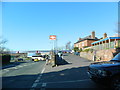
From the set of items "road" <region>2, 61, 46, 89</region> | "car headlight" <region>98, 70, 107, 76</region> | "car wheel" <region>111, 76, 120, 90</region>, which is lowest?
"road" <region>2, 61, 46, 89</region>

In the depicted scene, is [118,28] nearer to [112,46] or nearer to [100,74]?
[112,46]

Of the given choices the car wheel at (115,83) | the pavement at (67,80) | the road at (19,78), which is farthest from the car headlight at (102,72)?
the road at (19,78)

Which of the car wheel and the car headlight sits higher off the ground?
the car headlight

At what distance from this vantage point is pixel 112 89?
Answer: 517 centimetres

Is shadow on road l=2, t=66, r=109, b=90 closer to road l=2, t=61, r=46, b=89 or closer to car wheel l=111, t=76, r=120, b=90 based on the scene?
road l=2, t=61, r=46, b=89

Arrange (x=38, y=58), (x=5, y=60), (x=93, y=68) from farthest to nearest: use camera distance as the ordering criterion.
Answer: (x=38, y=58) < (x=5, y=60) < (x=93, y=68)

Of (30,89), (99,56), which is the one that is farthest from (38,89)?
(99,56)

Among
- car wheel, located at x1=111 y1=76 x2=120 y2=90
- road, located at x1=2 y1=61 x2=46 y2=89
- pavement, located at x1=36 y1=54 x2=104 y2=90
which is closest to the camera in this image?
car wheel, located at x1=111 y1=76 x2=120 y2=90

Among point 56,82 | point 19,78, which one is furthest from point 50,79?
Answer: point 19,78

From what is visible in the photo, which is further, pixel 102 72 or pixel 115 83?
pixel 102 72

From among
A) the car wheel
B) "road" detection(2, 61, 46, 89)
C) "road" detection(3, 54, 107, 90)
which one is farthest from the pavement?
the car wheel

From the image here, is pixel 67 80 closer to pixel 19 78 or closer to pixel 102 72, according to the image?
pixel 102 72

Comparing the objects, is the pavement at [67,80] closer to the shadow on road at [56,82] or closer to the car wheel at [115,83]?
the shadow on road at [56,82]

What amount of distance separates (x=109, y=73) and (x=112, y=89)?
0.65 metres
